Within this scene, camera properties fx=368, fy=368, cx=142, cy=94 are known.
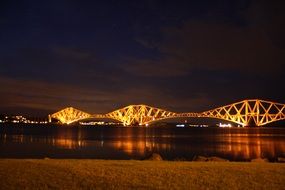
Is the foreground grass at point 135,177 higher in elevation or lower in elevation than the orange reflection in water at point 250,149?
higher

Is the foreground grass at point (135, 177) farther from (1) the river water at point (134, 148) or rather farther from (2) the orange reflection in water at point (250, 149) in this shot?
(2) the orange reflection in water at point (250, 149)

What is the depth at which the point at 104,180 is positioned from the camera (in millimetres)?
9773

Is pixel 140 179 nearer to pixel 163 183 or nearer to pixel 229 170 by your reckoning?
pixel 163 183

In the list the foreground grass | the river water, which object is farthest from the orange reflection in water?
the foreground grass

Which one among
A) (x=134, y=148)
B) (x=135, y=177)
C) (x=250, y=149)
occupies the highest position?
(x=135, y=177)

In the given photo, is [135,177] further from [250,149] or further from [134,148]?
[250,149]

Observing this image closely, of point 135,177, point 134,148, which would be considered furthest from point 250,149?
point 135,177

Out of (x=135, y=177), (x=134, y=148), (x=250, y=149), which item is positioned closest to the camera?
(x=135, y=177)

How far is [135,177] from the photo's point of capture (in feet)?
33.7

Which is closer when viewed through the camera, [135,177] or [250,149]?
[135,177]

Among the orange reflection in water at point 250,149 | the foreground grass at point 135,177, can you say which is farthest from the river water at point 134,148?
the foreground grass at point 135,177

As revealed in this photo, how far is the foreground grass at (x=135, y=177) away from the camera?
29.8ft

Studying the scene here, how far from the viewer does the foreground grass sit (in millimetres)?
9070

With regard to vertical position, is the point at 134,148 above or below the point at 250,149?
above
